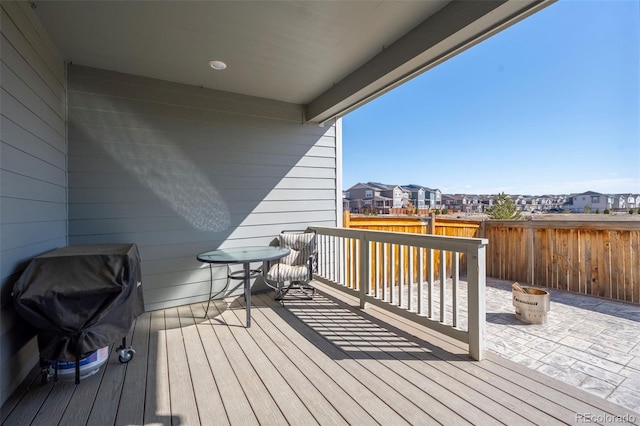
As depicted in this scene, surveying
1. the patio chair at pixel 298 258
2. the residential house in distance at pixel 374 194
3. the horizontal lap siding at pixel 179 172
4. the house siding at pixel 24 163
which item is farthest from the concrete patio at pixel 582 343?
the residential house in distance at pixel 374 194

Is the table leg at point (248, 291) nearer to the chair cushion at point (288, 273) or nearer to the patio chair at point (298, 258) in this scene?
the chair cushion at point (288, 273)

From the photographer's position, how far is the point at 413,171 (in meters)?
19.0

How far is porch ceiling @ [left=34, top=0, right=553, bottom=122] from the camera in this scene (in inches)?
84.0

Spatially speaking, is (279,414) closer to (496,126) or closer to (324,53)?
(324,53)

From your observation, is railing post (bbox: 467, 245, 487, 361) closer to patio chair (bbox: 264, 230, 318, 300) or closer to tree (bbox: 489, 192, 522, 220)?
patio chair (bbox: 264, 230, 318, 300)

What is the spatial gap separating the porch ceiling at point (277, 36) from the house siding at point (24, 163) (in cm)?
38

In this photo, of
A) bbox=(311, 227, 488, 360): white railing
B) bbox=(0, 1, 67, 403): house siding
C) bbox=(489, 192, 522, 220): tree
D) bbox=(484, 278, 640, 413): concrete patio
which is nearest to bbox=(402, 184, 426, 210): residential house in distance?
bbox=(489, 192, 522, 220): tree

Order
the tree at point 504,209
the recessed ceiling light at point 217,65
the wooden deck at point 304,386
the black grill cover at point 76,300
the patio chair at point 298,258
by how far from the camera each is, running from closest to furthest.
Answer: the wooden deck at point 304,386 → the black grill cover at point 76,300 → the recessed ceiling light at point 217,65 → the patio chair at point 298,258 → the tree at point 504,209

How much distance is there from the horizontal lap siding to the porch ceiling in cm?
38

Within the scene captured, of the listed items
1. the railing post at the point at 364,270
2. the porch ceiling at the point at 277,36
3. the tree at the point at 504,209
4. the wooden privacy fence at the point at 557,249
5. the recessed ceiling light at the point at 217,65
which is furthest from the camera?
the tree at the point at 504,209

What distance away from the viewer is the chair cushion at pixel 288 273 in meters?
3.37

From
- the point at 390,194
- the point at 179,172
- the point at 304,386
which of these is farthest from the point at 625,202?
the point at 390,194

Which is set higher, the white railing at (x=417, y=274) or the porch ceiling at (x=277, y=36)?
the porch ceiling at (x=277, y=36)

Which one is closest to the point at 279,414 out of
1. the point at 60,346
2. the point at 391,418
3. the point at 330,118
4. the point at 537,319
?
the point at 391,418
